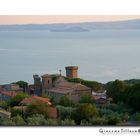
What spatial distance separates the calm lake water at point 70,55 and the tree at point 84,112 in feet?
0.74

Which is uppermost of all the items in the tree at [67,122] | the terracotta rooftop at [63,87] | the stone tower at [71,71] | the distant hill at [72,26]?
the distant hill at [72,26]

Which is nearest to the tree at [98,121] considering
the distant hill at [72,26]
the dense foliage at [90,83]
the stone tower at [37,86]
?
the dense foliage at [90,83]

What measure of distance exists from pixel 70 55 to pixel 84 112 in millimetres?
457

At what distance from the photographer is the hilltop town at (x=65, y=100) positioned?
13.1ft

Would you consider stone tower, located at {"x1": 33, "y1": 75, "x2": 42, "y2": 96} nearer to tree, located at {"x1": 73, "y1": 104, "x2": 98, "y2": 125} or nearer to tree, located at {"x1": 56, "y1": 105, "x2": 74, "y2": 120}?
tree, located at {"x1": 56, "y1": 105, "x2": 74, "y2": 120}

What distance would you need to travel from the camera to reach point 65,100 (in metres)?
4.05

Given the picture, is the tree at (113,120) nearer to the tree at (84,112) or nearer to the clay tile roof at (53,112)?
the tree at (84,112)

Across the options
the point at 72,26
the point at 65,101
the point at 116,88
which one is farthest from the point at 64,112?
the point at 72,26
